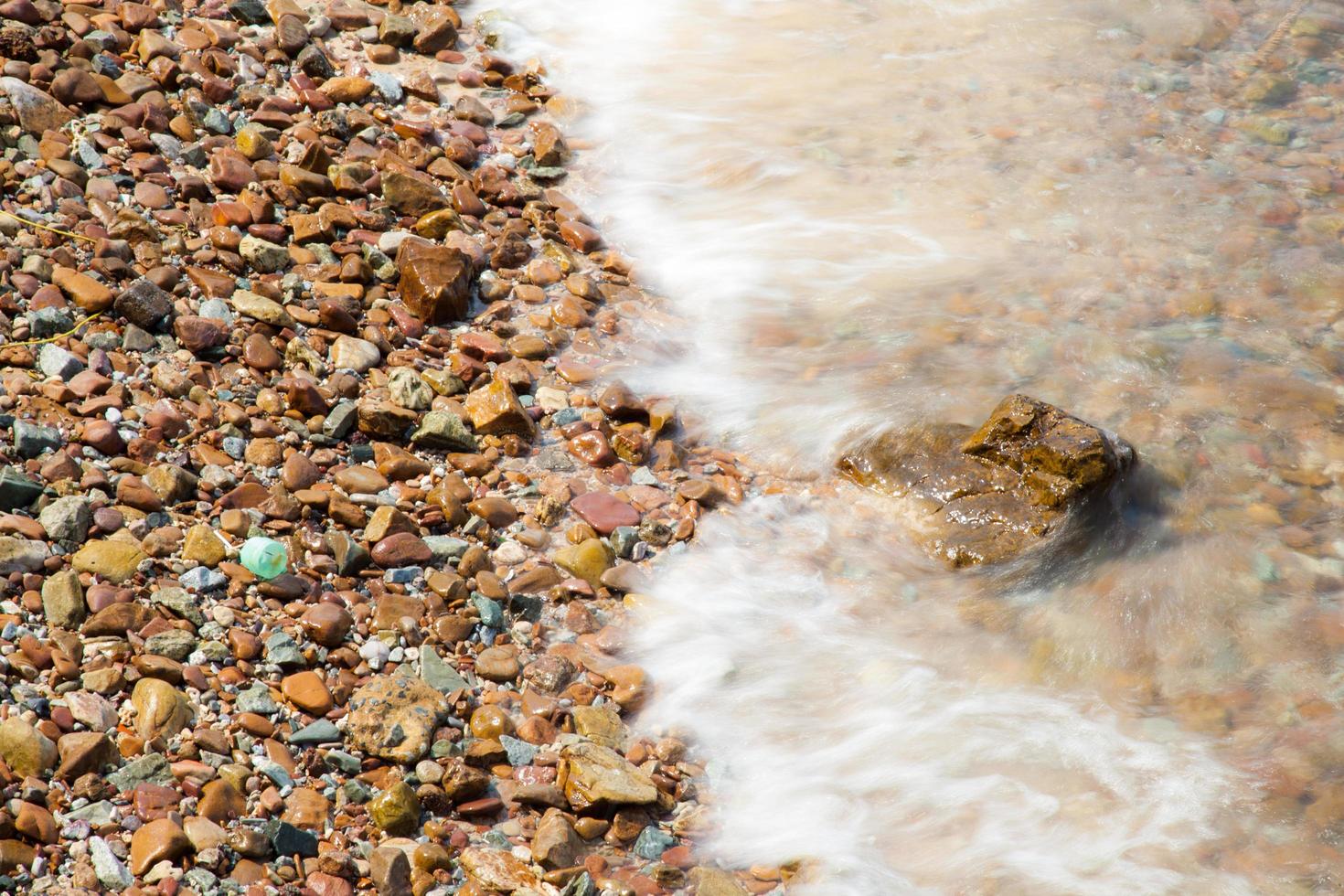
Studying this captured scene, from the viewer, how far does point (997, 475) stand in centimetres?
401

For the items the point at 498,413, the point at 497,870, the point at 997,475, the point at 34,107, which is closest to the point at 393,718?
the point at 497,870

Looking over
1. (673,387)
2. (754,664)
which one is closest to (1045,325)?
(673,387)

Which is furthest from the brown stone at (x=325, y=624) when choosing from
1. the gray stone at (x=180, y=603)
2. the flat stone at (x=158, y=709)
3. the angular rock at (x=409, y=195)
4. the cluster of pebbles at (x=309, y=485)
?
the angular rock at (x=409, y=195)

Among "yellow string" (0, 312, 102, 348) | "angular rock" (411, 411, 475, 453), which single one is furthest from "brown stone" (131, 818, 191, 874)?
"yellow string" (0, 312, 102, 348)

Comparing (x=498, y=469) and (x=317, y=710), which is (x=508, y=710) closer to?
(x=317, y=710)

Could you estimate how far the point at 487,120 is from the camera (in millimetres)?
5629

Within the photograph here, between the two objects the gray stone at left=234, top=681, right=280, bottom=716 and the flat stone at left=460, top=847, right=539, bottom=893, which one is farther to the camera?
the gray stone at left=234, top=681, right=280, bottom=716

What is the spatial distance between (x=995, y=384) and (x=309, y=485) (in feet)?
8.42

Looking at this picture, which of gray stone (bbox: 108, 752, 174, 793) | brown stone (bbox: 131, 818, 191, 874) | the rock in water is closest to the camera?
brown stone (bbox: 131, 818, 191, 874)

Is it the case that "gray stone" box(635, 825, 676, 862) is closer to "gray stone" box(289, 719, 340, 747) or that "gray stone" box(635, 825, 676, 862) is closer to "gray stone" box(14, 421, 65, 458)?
"gray stone" box(289, 719, 340, 747)

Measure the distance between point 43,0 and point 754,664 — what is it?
13.7 feet

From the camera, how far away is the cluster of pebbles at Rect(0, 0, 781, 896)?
2744mm

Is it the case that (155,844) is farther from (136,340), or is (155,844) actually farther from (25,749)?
(136,340)

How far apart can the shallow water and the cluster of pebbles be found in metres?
0.30
